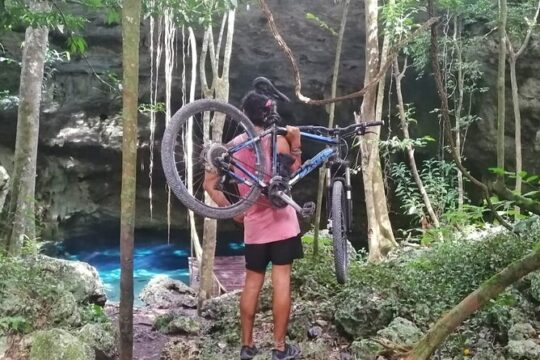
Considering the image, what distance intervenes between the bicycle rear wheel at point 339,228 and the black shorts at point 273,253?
42cm

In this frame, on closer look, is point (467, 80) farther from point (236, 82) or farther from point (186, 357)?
point (186, 357)

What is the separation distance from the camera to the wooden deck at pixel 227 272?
9.31 metres

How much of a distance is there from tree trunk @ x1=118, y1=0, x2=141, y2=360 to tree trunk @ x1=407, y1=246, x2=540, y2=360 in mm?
1442

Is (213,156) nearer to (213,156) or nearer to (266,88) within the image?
(213,156)

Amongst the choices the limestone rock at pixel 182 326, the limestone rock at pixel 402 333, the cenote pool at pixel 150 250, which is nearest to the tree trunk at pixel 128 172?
the limestone rock at pixel 402 333

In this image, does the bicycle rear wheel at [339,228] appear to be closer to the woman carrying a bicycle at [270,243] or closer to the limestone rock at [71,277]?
the woman carrying a bicycle at [270,243]

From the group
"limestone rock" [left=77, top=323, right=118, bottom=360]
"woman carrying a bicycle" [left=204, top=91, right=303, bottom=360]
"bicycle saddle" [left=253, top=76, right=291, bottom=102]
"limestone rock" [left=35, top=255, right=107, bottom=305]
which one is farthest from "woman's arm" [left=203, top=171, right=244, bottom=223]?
"limestone rock" [left=35, top=255, right=107, bottom=305]

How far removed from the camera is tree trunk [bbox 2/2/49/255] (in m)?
5.71

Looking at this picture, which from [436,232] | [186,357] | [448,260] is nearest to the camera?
[186,357]

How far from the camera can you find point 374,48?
6.26 meters

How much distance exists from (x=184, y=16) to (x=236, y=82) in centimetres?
773

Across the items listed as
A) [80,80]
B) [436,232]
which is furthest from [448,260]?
[80,80]

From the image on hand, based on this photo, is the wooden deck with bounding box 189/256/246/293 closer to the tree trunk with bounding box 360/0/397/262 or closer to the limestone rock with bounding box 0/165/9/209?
the tree trunk with bounding box 360/0/397/262

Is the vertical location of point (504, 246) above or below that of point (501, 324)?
above
